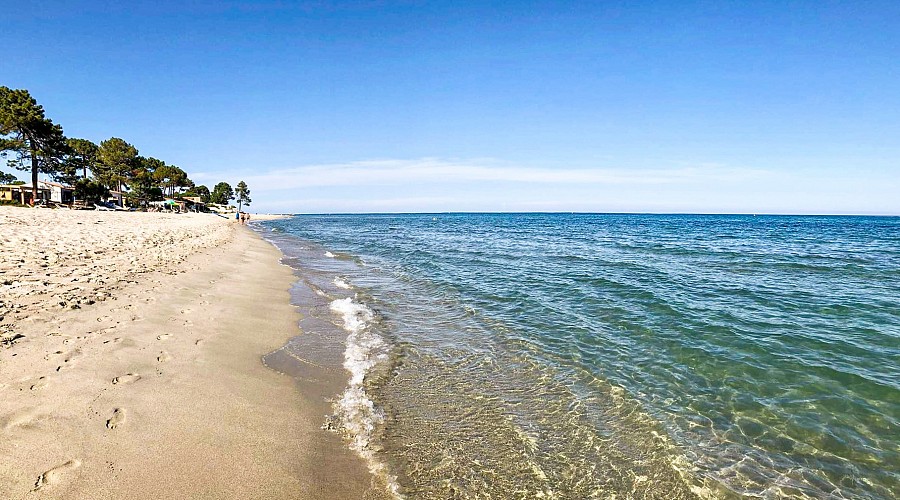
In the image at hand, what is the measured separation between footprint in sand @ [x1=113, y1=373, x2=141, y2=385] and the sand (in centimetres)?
1

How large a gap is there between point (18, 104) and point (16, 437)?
6644cm

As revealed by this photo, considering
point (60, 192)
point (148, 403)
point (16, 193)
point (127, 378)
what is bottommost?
point (148, 403)

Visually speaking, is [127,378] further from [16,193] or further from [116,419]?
[16,193]

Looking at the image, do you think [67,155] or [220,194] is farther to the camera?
[220,194]

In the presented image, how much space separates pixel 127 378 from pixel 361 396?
343cm

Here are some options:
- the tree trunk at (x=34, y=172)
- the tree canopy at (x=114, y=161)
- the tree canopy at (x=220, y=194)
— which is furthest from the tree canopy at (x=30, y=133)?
the tree canopy at (x=220, y=194)

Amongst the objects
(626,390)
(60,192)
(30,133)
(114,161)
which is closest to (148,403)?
(626,390)

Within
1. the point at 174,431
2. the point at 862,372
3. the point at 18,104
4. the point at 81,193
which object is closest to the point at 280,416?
the point at 174,431

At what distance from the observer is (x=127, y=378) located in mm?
6066

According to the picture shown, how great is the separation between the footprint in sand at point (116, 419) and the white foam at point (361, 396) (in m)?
2.62

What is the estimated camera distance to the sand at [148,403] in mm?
4133

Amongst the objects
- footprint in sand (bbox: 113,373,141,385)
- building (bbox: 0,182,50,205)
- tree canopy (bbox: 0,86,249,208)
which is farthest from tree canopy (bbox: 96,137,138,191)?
footprint in sand (bbox: 113,373,141,385)

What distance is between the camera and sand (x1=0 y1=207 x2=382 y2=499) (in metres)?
4.13

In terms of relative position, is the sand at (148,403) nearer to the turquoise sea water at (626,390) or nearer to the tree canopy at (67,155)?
the turquoise sea water at (626,390)
